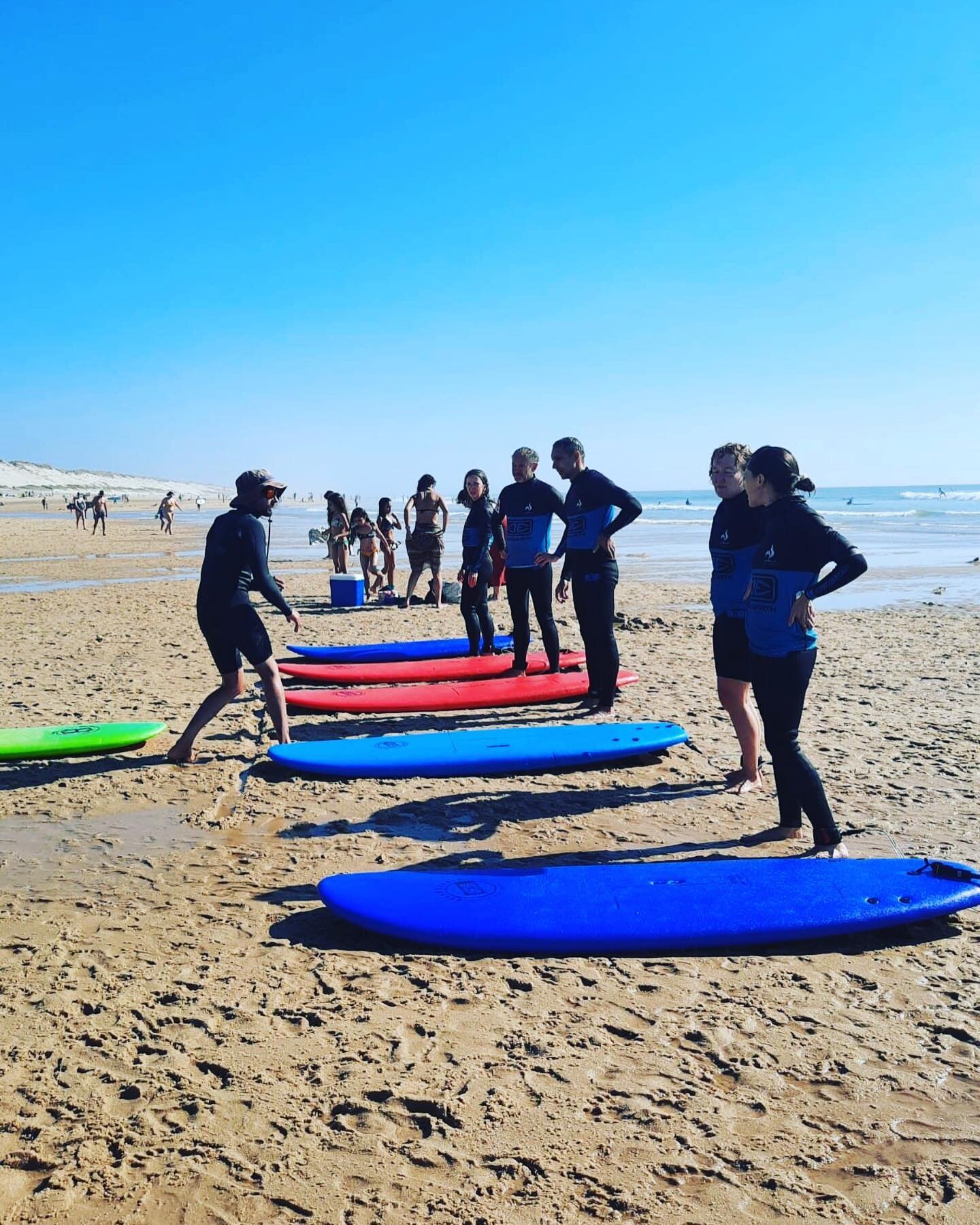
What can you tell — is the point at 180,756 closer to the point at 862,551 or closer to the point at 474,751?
the point at 474,751

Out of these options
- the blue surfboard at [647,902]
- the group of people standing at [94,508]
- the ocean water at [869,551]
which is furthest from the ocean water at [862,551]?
the blue surfboard at [647,902]

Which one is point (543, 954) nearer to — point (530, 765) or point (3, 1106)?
point (3, 1106)

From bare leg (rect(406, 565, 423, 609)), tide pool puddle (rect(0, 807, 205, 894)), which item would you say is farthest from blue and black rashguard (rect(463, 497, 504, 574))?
tide pool puddle (rect(0, 807, 205, 894))

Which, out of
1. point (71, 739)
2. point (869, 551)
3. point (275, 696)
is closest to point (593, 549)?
point (275, 696)

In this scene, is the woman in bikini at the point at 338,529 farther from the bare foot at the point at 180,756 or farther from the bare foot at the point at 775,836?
the bare foot at the point at 775,836

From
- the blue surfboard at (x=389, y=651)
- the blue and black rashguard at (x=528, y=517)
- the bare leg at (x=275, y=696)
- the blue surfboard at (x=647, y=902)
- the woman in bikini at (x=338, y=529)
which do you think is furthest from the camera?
the woman in bikini at (x=338, y=529)

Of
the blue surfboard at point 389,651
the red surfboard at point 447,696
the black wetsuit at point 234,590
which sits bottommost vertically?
the red surfboard at point 447,696

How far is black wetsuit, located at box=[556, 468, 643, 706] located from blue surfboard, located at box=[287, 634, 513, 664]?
2.35 metres

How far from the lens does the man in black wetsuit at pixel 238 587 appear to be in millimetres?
4977

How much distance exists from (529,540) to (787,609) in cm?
345

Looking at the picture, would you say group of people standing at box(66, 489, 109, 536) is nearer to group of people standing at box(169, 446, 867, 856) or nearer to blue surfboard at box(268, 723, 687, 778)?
group of people standing at box(169, 446, 867, 856)

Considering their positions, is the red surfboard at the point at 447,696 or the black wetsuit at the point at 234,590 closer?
the black wetsuit at the point at 234,590

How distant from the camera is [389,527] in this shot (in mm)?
13734

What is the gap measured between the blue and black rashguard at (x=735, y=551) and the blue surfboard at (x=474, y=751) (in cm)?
116
